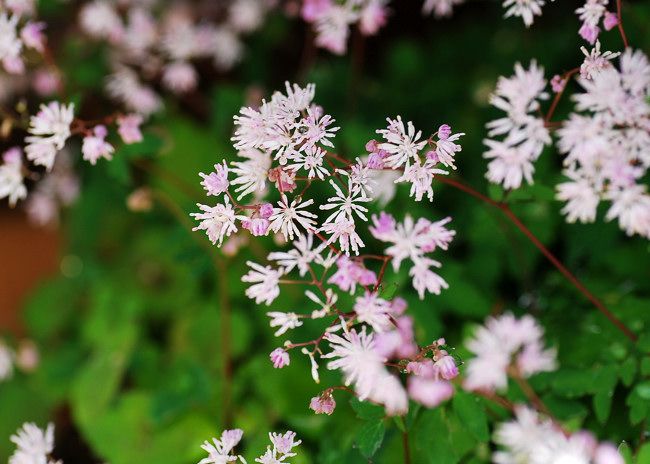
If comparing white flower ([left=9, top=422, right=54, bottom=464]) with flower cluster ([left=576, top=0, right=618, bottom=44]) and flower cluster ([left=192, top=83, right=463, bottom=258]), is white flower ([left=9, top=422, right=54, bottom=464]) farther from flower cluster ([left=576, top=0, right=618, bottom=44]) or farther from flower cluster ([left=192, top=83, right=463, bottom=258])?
flower cluster ([left=576, top=0, right=618, bottom=44])

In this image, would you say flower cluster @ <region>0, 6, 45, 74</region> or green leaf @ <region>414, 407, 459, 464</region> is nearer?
green leaf @ <region>414, 407, 459, 464</region>

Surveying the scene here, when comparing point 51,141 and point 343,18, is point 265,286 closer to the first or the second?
point 51,141

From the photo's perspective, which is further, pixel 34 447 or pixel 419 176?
pixel 34 447

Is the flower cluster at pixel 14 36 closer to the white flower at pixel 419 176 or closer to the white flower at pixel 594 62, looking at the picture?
the white flower at pixel 419 176

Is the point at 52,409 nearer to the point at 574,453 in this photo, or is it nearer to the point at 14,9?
Answer: the point at 14,9

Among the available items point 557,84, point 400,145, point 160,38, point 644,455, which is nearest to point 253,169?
point 400,145

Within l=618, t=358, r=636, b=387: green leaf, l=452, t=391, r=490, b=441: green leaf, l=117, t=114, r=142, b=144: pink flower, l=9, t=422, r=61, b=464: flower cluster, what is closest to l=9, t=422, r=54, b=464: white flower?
l=9, t=422, r=61, b=464: flower cluster
